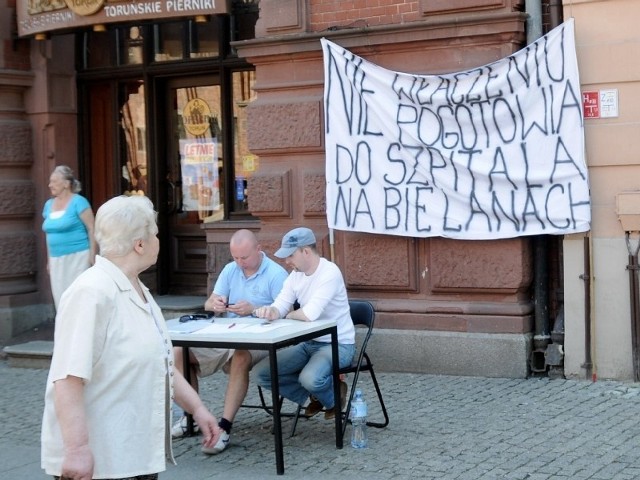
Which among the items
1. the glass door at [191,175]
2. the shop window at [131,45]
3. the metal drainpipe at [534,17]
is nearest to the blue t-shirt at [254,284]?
the metal drainpipe at [534,17]

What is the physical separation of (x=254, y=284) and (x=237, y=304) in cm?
34

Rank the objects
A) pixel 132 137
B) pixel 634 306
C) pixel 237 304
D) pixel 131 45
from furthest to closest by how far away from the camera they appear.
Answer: pixel 132 137 → pixel 131 45 → pixel 634 306 → pixel 237 304

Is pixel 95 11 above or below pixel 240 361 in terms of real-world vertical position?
above

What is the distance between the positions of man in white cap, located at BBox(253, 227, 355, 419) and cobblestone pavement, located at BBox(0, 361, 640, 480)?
0.35 meters

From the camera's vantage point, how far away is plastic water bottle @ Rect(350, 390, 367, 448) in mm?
6852

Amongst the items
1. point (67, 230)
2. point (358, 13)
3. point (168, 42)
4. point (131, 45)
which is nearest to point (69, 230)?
point (67, 230)

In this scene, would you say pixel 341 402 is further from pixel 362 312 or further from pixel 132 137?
pixel 132 137

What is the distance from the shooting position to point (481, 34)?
29.2ft

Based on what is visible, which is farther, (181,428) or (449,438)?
(181,428)

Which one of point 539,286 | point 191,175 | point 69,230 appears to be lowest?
point 539,286

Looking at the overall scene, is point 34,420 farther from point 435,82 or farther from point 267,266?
point 435,82

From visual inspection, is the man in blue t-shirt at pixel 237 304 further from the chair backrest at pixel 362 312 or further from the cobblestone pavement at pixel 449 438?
the chair backrest at pixel 362 312

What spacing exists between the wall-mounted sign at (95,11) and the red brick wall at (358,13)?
3.26 ft

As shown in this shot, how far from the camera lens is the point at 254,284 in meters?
7.59
